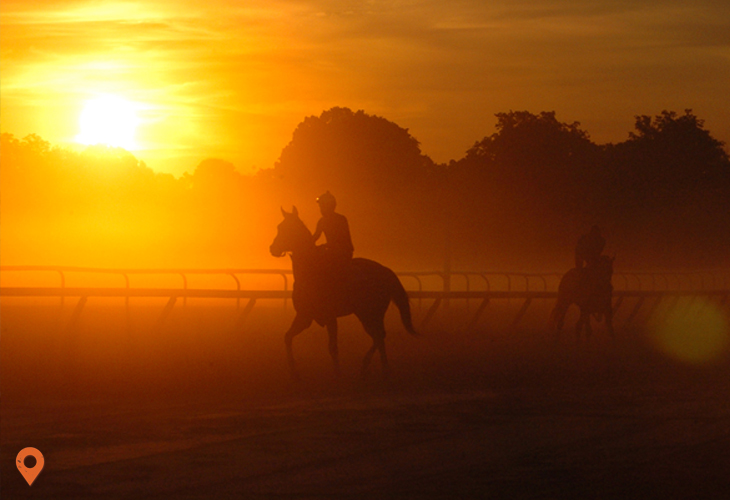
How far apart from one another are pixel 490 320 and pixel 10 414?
16968mm

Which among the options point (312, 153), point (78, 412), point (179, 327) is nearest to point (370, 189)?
point (312, 153)

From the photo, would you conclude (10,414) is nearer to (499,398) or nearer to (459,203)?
(499,398)

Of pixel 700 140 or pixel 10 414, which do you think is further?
pixel 700 140

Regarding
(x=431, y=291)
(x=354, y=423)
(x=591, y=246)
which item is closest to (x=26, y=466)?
(x=354, y=423)

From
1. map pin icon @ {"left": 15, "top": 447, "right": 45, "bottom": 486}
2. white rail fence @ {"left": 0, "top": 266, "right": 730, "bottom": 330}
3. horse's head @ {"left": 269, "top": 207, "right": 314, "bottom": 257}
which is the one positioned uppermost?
horse's head @ {"left": 269, "top": 207, "right": 314, "bottom": 257}

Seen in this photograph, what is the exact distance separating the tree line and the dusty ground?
1594 cm

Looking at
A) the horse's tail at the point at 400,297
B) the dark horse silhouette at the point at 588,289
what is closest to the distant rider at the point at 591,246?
the dark horse silhouette at the point at 588,289

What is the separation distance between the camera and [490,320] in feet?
85.9

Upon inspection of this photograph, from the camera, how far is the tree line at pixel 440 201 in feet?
130

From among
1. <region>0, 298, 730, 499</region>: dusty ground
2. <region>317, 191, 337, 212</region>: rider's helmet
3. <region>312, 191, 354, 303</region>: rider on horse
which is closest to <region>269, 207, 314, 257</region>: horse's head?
<region>312, 191, 354, 303</region>: rider on horse

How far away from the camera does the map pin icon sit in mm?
7202

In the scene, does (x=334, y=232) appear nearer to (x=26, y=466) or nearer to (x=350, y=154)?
(x=26, y=466)

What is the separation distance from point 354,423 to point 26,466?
3063 mm

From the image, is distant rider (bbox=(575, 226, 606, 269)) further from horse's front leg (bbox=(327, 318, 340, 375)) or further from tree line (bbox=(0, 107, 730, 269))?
tree line (bbox=(0, 107, 730, 269))
